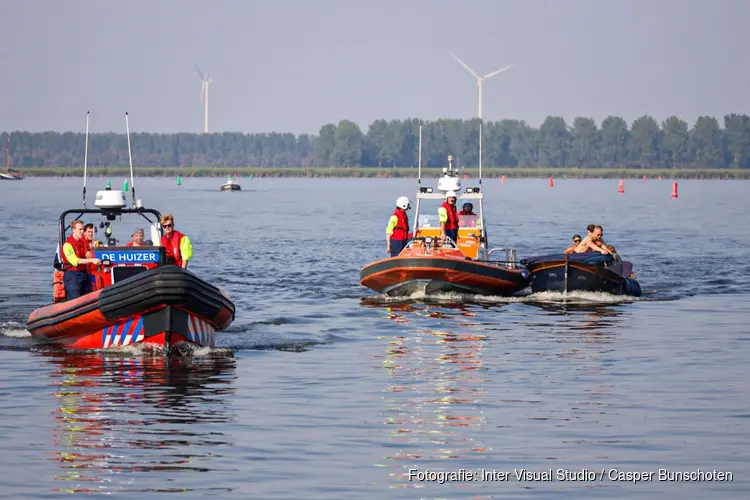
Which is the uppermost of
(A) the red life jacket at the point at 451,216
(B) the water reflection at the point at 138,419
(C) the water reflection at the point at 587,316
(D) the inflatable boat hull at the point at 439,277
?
(A) the red life jacket at the point at 451,216

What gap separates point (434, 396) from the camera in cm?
1809

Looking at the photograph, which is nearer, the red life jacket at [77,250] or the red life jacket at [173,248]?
the red life jacket at [77,250]

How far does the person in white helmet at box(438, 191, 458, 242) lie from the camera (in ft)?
98.7

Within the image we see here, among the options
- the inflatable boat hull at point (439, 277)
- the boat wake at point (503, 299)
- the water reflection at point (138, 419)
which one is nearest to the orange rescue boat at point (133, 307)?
the water reflection at point (138, 419)

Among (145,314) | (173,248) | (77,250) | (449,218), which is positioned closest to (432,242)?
(449,218)

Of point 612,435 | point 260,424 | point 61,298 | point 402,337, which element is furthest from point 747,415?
point 61,298

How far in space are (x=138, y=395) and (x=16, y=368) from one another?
3228mm

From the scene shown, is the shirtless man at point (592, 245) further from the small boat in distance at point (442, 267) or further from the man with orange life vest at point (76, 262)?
the man with orange life vest at point (76, 262)

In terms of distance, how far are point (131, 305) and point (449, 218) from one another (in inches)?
450

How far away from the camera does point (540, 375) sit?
65.2 ft

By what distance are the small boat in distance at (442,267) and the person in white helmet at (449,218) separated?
25 centimetres

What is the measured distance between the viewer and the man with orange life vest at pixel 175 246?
2162 cm

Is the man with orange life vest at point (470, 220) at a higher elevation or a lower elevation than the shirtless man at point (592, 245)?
higher

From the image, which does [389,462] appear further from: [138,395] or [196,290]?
[196,290]
